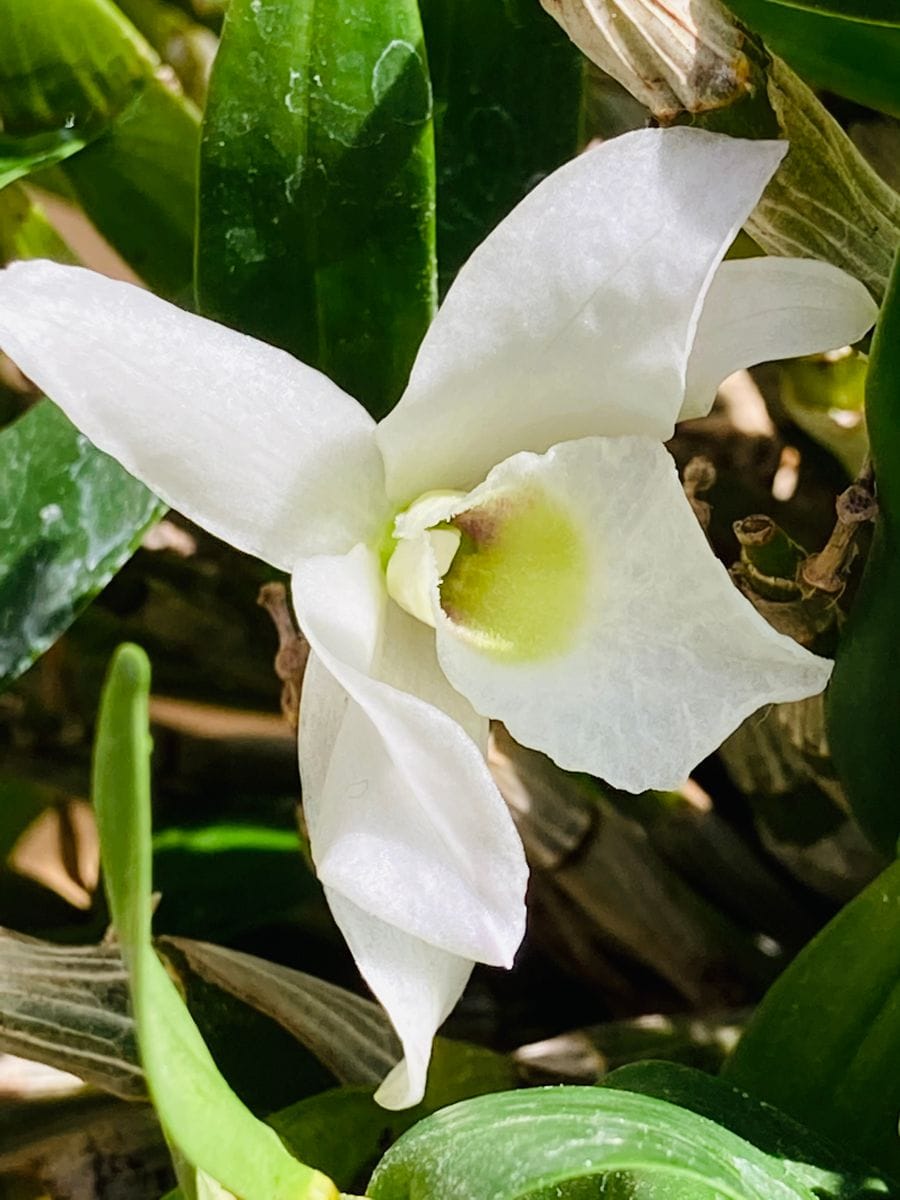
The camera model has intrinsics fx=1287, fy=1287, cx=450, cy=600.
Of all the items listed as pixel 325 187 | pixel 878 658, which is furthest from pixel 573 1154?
pixel 325 187

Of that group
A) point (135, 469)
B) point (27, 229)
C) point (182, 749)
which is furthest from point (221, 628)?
point (135, 469)

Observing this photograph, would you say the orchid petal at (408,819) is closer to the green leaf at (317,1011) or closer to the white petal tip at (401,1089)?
the white petal tip at (401,1089)

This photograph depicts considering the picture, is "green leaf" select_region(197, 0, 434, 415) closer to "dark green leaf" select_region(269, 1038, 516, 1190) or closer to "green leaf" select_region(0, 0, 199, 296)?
"green leaf" select_region(0, 0, 199, 296)

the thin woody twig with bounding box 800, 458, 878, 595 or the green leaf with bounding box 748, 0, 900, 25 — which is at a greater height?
the green leaf with bounding box 748, 0, 900, 25

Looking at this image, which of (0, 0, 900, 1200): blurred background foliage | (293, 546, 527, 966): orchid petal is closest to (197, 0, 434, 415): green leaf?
(0, 0, 900, 1200): blurred background foliage

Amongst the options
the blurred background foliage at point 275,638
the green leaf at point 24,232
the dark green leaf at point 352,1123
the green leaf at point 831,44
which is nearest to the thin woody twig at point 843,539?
the blurred background foliage at point 275,638

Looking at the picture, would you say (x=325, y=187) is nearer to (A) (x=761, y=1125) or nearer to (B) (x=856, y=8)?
(B) (x=856, y=8)
